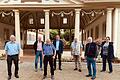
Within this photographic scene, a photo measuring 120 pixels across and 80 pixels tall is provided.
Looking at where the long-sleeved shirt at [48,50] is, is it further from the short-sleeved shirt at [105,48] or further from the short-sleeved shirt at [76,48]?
the short-sleeved shirt at [105,48]

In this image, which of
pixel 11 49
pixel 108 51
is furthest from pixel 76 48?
pixel 11 49

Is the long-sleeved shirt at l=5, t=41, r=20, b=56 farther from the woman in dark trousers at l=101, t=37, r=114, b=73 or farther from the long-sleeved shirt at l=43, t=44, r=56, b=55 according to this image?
the woman in dark trousers at l=101, t=37, r=114, b=73

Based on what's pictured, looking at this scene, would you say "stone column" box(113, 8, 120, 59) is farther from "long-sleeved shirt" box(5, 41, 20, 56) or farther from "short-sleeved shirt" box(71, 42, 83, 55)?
"long-sleeved shirt" box(5, 41, 20, 56)

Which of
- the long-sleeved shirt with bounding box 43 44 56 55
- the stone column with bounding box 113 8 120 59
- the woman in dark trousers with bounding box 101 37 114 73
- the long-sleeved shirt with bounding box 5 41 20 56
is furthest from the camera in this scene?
the stone column with bounding box 113 8 120 59

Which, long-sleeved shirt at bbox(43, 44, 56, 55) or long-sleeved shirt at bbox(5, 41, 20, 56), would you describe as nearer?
long-sleeved shirt at bbox(5, 41, 20, 56)

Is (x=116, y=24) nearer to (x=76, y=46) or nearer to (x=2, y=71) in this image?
(x=76, y=46)

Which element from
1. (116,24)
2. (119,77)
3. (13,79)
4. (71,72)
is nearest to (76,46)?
(71,72)

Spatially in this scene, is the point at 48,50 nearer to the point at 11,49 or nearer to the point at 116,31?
the point at 11,49

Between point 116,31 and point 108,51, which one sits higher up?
point 116,31

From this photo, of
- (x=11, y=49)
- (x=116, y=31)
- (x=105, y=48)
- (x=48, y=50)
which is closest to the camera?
(x=11, y=49)

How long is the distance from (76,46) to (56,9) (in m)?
6.33

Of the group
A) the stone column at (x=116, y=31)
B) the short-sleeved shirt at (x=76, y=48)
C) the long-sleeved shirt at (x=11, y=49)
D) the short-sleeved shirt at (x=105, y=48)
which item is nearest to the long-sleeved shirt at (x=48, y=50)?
the long-sleeved shirt at (x=11, y=49)

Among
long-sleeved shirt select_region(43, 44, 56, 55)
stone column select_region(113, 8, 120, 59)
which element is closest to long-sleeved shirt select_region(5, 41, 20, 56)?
long-sleeved shirt select_region(43, 44, 56, 55)

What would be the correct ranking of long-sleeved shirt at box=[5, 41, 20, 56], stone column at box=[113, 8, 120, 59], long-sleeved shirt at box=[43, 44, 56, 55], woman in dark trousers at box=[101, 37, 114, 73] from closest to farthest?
long-sleeved shirt at box=[5, 41, 20, 56]
long-sleeved shirt at box=[43, 44, 56, 55]
woman in dark trousers at box=[101, 37, 114, 73]
stone column at box=[113, 8, 120, 59]
